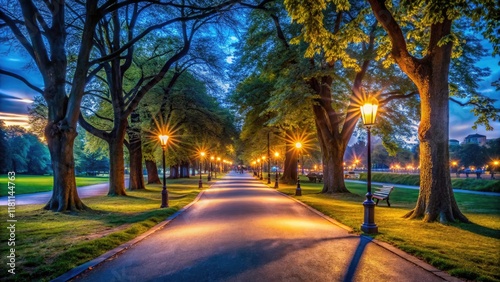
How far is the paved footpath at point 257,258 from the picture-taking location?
200 inches

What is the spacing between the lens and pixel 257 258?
5965 mm

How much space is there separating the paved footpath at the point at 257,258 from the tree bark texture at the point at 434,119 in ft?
10.6

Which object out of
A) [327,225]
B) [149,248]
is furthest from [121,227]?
[327,225]

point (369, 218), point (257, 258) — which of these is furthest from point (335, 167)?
point (257, 258)

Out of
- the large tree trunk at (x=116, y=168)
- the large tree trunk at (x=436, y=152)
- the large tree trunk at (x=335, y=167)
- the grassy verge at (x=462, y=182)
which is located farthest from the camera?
the grassy verge at (x=462, y=182)

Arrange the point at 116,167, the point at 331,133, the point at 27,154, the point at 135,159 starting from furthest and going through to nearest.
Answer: the point at 27,154, the point at 135,159, the point at 331,133, the point at 116,167

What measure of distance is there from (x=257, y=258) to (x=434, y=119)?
296 inches

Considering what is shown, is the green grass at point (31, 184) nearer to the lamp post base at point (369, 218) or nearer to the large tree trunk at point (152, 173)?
the large tree trunk at point (152, 173)

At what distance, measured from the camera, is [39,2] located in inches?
608

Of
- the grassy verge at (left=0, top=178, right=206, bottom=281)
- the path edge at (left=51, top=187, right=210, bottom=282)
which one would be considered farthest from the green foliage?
the path edge at (left=51, top=187, right=210, bottom=282)

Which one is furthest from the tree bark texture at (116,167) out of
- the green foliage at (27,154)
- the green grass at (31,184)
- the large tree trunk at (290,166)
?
the green foliage at (27,154)

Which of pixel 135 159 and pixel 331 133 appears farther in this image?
pixel 135 159

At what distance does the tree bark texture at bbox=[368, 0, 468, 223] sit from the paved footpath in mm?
3219

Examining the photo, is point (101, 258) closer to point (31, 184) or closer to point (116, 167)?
point (116, 167)
